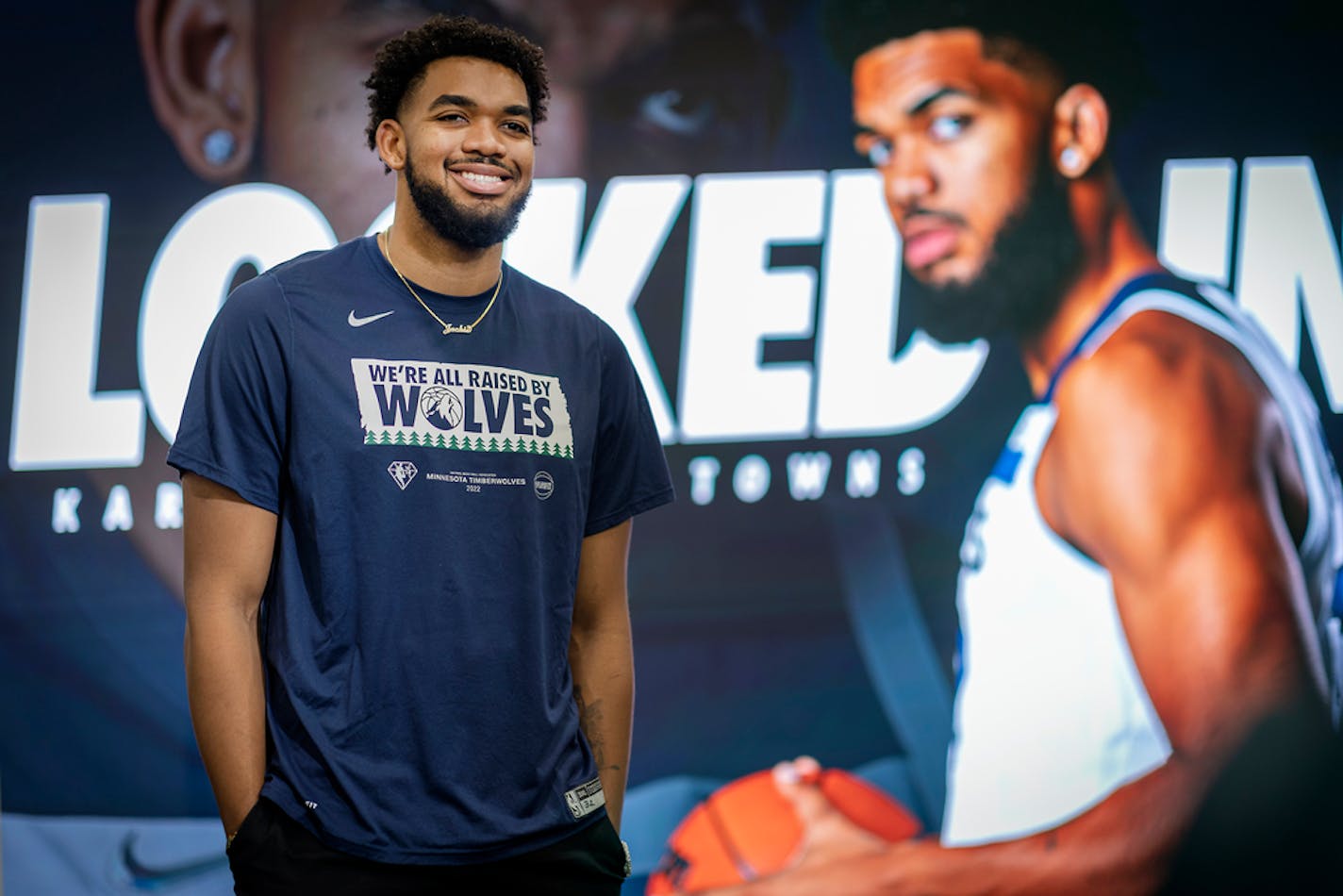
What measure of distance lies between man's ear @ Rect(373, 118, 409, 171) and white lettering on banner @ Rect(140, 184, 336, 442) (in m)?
1.84

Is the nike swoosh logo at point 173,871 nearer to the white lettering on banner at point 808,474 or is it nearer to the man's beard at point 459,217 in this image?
the white lettering on banner at point 808,474

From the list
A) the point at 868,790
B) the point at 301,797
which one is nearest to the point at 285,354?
the point at 301,797

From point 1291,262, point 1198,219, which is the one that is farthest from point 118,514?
point 1291,262

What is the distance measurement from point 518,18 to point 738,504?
1.37 m

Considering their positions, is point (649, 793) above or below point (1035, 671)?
below

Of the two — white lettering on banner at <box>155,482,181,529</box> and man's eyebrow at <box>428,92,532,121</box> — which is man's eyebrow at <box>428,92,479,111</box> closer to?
man's eyebrow at <box>428,92,532,121</box>

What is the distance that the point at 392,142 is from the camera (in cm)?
164

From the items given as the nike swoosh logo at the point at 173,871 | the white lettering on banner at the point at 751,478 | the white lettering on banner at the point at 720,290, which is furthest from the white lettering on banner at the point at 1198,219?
the nike swoosh logo at the point at 173,871

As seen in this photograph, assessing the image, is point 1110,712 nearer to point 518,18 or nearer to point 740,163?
point 740,163

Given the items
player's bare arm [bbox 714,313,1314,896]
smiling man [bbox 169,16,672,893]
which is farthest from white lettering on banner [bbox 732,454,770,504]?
smiling man [bbox 169,16,672,893]

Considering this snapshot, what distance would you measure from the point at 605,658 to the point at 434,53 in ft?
2.56

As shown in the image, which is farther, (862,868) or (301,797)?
(862,868)

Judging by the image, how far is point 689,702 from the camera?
330cm

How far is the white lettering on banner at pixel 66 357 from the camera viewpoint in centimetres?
340
